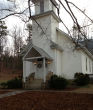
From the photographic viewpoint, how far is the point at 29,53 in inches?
568

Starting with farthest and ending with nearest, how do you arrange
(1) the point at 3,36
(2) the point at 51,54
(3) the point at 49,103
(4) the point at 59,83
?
(1) the point at 3,36
(2) the point at 51,54
(4) the point at 59,83
(3) the point at 49,103

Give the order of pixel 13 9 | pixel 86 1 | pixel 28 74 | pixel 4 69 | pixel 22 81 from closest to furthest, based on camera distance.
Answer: pixel 86 1 → pixel 13 9 → pixel 22 81 → pixel 28 74 → pixel 4 69

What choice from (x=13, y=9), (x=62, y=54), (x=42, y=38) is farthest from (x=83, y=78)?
(x=13, y=9)

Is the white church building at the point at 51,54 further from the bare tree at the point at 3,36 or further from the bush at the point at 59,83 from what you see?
the bare tree at the point at 3,36

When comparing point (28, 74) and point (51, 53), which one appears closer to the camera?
point (51, 53)

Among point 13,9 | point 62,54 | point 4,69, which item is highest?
point 13,9

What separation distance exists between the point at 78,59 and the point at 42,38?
4844mm

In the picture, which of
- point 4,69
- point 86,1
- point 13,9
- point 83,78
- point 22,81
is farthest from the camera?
point 4,69

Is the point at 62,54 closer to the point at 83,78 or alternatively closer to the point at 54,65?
the point at 54,65

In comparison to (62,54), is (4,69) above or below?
below

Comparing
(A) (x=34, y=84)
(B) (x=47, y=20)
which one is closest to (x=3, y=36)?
(B) (x=47, y=20)

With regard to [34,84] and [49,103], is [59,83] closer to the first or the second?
[34,84]

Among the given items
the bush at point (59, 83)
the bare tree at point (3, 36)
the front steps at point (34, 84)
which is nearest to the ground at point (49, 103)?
the bush at point (59, 83)

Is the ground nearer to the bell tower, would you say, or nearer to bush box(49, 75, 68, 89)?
bush box(49, 75, 68, 89)
